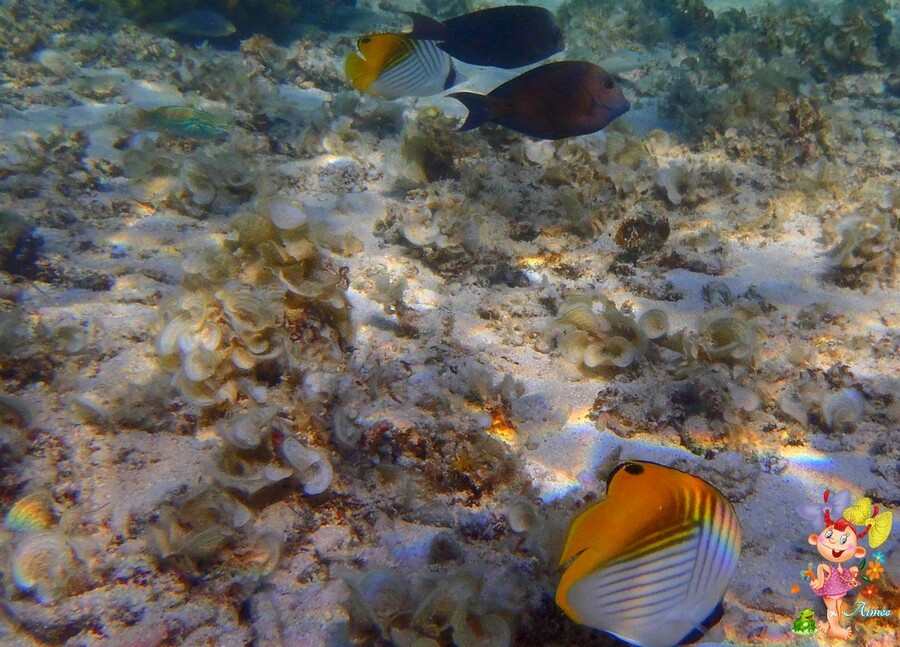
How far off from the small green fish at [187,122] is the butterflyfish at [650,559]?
531 centimetres

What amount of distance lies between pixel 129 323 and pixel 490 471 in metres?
2.26

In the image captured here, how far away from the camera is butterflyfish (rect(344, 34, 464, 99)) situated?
3279 mm

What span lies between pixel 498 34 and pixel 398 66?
0.66m

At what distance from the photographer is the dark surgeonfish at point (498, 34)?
10.5ft

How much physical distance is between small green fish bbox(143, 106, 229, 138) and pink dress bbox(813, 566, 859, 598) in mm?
5739

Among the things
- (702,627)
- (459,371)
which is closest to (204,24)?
(459,371)

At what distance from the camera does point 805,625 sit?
5.85 ft

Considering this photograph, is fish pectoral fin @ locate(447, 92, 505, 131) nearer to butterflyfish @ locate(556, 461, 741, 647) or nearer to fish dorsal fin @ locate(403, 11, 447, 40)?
fish dorsal fin @ locate(403, 11, 447, 40)

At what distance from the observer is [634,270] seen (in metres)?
3.83

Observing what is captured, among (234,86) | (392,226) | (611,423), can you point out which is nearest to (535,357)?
(611,423)

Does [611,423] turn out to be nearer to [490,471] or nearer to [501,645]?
[490,471]
